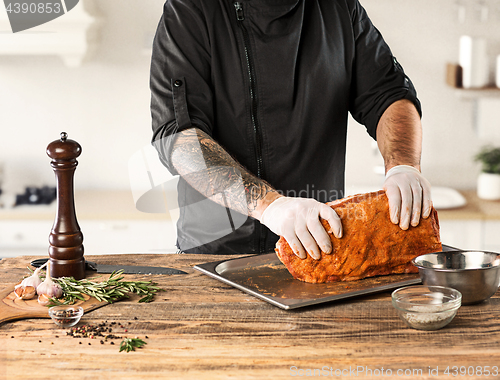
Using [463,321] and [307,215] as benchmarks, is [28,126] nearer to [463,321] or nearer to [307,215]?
[307,215]

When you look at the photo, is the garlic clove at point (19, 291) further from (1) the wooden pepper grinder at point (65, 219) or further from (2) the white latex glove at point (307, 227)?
(2) the white latex glove at point (307, 227)

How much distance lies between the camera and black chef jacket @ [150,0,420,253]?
1.68 meters

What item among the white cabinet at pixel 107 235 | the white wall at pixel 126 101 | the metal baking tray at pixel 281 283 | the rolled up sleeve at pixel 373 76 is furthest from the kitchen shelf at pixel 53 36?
the metal baking tray at pixel 281 283

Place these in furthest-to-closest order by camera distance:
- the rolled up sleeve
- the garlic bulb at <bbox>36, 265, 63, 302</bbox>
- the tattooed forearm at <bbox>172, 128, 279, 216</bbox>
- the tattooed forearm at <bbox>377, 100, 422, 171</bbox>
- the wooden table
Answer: the rolled up sleeve < the tattooed forearm at <bbox>377, 100, 422, 171</bbox> < the tattooed forearm at <bbox>172, 128, 279, 216</bbox> < the garlic bulb at <bbox>36, 265, 63, 302</bbox> < the wooden table

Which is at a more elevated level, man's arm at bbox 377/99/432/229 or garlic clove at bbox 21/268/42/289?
man's arm at bbox 377/99/432/229

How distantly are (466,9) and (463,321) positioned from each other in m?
2.85

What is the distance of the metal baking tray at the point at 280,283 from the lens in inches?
43.7

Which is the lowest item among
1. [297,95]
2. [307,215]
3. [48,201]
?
[48,201]

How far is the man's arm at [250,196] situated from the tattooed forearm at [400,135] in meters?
0.47

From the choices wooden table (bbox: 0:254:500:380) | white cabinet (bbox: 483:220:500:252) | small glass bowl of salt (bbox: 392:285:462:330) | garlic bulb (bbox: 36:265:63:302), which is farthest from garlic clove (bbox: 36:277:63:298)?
white cabinet (bbox: 483:220:500:252)

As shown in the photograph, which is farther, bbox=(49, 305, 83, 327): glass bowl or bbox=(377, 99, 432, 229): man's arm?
bbox=(377, 99, 432, 229): man's arm

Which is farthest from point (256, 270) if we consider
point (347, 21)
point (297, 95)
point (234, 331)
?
point (347, 21)

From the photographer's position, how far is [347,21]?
1825 mm

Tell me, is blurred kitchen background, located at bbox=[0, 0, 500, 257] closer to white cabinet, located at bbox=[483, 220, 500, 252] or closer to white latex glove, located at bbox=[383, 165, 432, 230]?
white cabinet, located at bbox=[483, 220, 500, 252]
